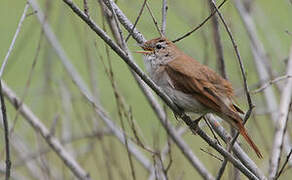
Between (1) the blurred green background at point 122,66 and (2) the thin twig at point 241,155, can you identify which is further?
(1) the blurred green background at point 122,66

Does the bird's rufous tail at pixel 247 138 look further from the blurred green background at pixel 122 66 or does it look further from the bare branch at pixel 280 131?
the blurred green background at pixel 122 66

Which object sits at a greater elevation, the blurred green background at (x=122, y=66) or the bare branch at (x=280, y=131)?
the blurred green background at (x=122, y=66)

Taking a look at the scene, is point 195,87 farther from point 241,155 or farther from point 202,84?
point 241,155

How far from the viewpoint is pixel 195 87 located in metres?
3.67

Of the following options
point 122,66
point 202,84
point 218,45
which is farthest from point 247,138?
point 122,66

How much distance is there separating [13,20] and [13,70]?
187 cm

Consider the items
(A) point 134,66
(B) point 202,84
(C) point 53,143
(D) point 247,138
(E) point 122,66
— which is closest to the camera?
(A) point 134,66

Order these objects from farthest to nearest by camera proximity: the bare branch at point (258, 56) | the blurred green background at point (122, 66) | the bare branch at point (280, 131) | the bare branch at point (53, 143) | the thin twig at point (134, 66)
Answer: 1. the blurred green background at point (122, 66)
2. the bare branch at point (258, 56)
3. the bare branch at point (53, 143)
4. the bare branch at point (280, 131)
5. the thin twig at point (134, 66)

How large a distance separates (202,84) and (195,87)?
47mm

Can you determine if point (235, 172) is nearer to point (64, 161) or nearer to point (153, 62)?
point (153, 62)

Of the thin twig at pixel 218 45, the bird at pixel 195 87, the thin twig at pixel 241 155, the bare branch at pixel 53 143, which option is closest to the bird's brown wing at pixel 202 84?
the bird at pixel 195 87

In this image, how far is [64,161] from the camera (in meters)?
4.14

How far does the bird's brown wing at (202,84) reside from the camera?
358 cm

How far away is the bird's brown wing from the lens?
358cm
